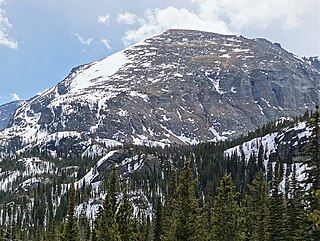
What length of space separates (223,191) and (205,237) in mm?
10210

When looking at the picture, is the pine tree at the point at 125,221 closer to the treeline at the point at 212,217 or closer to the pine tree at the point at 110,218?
the treeline at the point at 212,217

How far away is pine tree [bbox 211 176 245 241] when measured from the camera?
36656 millimetres

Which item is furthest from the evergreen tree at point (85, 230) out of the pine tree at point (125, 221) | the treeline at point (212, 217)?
the pine tree at point (125, 221)

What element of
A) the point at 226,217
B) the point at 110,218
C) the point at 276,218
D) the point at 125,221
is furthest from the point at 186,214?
the point at 276,218

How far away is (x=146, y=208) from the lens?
610 feet

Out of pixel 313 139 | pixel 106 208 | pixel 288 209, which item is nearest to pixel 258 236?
pixel 288 209

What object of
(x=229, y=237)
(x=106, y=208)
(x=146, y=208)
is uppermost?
(x=146, y=208)

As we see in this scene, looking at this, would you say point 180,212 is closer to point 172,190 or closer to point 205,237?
point 205,237

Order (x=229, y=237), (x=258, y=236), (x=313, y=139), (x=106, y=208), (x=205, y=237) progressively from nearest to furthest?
(x=313, y=139)
(x=229, y=237)
(x=106, y=208)
(x=205, y=237)
(x=258, y=236)

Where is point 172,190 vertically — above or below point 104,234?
above

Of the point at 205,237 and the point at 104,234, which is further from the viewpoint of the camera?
the point at 205,237

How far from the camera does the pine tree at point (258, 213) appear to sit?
163ft

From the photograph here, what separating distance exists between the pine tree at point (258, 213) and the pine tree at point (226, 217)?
12.5m

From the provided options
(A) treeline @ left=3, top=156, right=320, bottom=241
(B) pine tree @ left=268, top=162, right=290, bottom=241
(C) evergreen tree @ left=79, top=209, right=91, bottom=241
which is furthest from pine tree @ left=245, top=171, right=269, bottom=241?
(C) evergreen tree @ left=79, top=209, right=91, bottom=241
